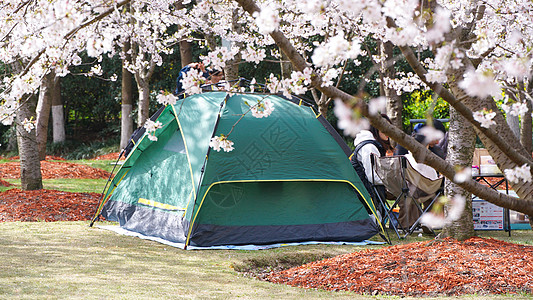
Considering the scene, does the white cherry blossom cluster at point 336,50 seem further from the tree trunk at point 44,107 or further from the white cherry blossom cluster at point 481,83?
the tree trunk at point 44,107

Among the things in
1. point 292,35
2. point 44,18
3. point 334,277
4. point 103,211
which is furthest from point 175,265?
point 292,35

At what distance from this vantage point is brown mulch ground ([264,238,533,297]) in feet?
13.1

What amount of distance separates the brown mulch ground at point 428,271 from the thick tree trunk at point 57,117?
15.9 m

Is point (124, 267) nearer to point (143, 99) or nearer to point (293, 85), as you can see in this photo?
point (293, 85)

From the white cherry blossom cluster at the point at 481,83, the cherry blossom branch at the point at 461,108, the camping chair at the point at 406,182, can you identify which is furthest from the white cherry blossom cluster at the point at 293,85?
the camping chair at the point at 406,182

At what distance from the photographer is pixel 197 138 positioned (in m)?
6.35

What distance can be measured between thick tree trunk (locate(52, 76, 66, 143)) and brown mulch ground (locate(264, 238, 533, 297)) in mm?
15914

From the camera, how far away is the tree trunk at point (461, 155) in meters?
5.00

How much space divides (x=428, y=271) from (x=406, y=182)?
2.52 meters

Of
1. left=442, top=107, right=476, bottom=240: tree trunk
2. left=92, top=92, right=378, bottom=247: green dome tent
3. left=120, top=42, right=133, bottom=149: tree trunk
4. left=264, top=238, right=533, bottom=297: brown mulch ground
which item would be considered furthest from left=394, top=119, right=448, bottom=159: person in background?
left=120, top=42, right=133, bottom=149: tree trunk

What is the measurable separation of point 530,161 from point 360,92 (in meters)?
0.94

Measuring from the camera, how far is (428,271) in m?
4.25

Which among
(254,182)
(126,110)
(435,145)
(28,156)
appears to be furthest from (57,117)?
(435,145)

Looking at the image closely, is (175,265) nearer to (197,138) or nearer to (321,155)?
(197,138)
